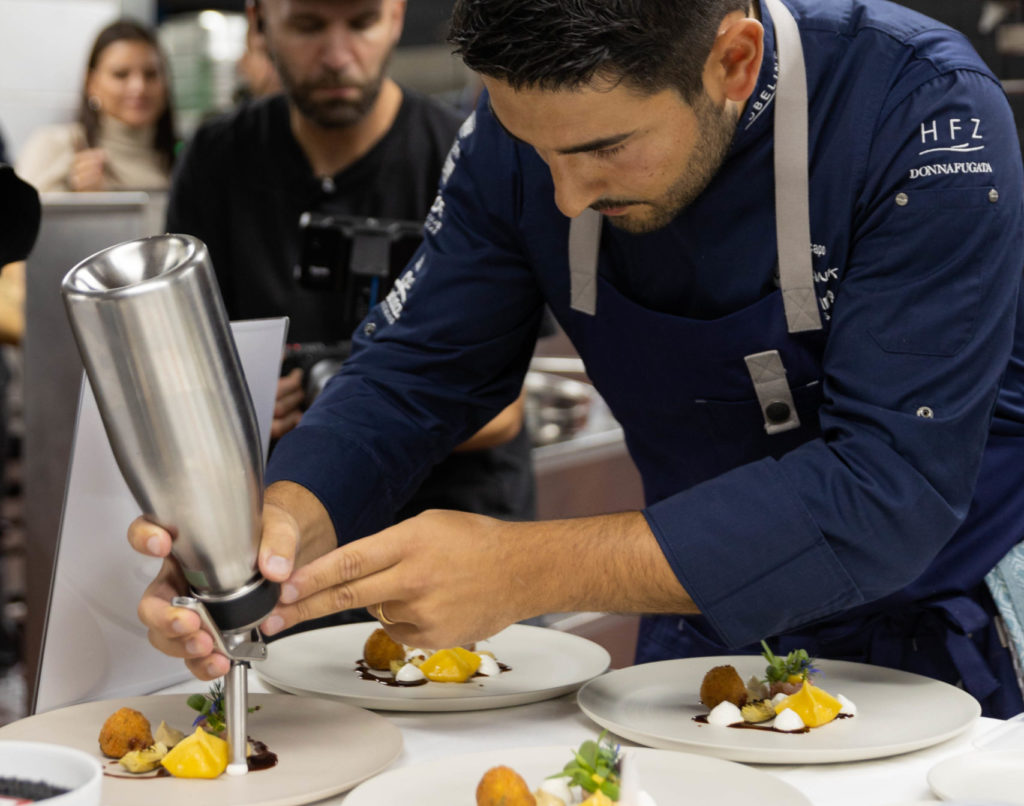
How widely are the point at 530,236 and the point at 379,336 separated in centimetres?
22

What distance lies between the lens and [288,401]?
1887mm

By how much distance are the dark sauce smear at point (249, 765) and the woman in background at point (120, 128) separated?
3.62 m

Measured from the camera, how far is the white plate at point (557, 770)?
0.94 meters

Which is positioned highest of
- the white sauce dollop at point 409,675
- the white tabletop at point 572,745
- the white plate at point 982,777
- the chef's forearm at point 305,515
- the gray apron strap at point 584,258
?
the gray apron strap at point 584,258

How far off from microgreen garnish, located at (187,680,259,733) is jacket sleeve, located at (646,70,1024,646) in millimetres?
416

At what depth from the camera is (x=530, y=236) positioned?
1509mm

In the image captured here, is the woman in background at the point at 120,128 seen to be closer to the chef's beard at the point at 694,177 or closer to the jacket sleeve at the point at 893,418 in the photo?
the chef's beard at the point at 694,177

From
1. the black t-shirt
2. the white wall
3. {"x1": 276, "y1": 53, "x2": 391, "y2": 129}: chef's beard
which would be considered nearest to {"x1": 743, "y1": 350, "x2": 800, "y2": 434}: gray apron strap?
the black t-shirt

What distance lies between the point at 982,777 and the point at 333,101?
1.71m

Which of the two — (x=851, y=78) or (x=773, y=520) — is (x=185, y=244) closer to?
(x=773, y=520)

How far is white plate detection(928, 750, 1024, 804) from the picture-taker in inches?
36.8

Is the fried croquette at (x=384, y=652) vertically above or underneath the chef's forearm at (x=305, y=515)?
underneath

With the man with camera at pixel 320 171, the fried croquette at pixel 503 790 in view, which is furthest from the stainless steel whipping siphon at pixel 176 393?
the man with camera at pixel 320 171

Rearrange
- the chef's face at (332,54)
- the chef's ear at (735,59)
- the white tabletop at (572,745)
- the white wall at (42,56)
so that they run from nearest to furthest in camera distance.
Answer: the white tabletop at (572,745) → the chef's ear at (735,59) → the chef's face at (332,54) → the white wall at (42,56)
